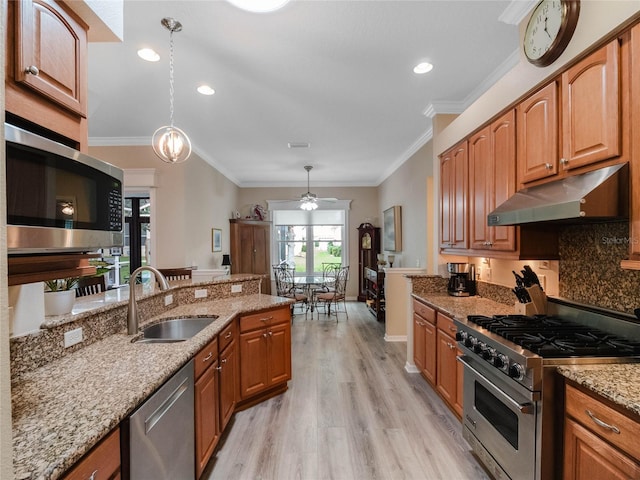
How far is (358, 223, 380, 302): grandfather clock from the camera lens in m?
7.00

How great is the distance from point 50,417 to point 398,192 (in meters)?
5.39

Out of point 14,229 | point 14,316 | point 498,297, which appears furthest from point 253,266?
point 14,229

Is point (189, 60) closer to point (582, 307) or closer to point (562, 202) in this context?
point (562, 202)

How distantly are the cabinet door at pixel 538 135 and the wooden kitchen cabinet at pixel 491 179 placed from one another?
8 centimetres

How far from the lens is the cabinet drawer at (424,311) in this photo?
2855mm

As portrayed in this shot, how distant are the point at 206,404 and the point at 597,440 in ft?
6.16

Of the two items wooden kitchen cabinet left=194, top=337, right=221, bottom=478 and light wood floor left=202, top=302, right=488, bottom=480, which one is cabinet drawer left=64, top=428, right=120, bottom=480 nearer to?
wooden kitchen cabinet left=194, top=337, right=221, bottom=478

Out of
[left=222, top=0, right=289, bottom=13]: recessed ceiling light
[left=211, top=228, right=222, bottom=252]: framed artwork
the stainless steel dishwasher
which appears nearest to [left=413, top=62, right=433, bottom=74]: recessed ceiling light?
[left=222, top=0, right=289, bottom=13]: recessed ceiling light

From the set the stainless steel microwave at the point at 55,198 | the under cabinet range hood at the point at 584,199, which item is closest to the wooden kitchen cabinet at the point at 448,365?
the under cabinet range hood at the point at 584,199

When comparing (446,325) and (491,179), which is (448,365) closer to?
(446,325)

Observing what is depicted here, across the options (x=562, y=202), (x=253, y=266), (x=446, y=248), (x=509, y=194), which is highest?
(x=509, y=194)

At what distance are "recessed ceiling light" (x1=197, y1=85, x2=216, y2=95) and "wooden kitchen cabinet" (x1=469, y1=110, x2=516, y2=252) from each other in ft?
8.05

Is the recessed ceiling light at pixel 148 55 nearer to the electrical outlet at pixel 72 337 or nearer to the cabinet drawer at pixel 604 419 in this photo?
the electrical outlet at pixel 72 337

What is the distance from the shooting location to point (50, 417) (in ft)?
3.20
